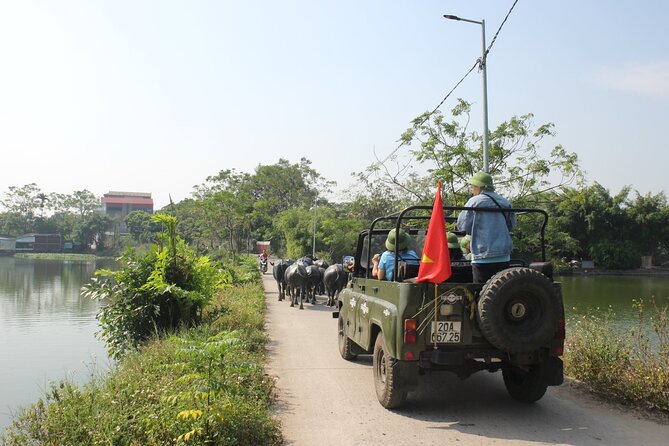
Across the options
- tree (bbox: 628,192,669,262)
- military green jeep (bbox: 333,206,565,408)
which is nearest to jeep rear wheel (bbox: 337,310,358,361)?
military green jeep (bbox: 333,206,565,408)

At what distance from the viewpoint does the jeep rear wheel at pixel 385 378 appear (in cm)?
587

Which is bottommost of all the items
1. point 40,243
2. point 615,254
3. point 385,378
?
point 385,378

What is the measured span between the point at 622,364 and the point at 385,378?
3064 millimetres

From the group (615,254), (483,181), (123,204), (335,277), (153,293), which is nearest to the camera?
(483,181)

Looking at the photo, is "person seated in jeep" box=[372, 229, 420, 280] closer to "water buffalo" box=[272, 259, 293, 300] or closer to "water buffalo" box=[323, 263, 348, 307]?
"water buffalo" box=[323, 263, 348, 307]

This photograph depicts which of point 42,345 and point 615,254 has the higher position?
point 615,254

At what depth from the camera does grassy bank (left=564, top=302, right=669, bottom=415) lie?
617cm

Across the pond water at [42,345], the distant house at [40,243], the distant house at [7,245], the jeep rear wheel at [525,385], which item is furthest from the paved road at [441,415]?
the distant house at [7,245]

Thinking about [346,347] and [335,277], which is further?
→ [335,277]

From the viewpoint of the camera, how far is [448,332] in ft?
18.5

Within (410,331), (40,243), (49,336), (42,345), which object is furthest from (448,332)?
(40,243)

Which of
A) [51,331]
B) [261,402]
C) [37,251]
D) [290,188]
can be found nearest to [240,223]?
[290,188]

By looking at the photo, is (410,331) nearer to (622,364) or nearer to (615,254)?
(622,364)

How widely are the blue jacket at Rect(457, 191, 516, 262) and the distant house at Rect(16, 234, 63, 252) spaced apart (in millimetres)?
→ 89149
